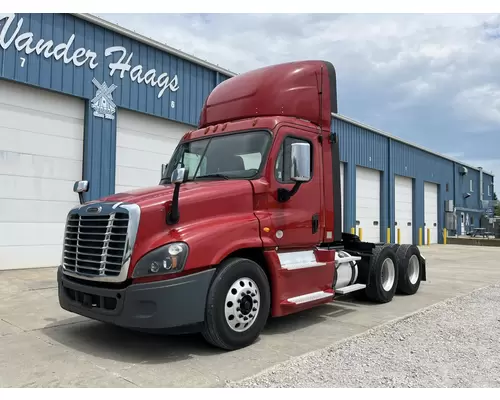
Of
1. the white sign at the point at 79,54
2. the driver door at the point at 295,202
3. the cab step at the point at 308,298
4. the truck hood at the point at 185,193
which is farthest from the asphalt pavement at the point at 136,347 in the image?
the white sign at the point at 79,54

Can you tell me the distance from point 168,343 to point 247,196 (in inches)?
76.1

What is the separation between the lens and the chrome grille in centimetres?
453

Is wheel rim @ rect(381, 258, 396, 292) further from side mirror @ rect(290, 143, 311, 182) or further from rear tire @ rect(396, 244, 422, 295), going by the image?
side mirror @ rect(290, 143, 311, 182)

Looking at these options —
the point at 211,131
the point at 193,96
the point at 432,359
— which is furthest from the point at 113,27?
the point at 432,359

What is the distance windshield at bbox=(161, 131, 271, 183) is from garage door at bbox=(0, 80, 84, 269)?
613cm

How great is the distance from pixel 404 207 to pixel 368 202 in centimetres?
430

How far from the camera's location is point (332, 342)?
5254mm

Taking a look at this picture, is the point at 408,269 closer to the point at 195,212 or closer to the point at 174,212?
the point at 195,212

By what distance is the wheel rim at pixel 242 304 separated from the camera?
483cm

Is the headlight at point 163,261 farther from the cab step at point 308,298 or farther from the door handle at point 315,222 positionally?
the door handle at point 315,222

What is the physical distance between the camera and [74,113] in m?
11.8

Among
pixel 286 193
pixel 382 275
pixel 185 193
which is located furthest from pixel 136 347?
pixel 382 275

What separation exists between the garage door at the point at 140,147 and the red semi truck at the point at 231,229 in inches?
253

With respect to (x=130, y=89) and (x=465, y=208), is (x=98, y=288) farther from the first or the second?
(x=465, y=208)
